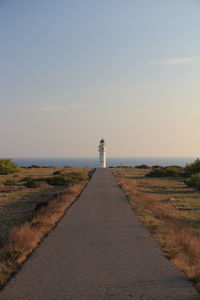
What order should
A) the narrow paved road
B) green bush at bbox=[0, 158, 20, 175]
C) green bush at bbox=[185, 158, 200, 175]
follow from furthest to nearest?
1. green bush at bbox=[0, 158, 20, 175]
2. green bush at bbox=[185, 158, 200, 175]
3. the narrow paved road

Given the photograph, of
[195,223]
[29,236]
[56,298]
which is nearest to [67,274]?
[56,298]

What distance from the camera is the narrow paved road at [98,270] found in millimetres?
5496

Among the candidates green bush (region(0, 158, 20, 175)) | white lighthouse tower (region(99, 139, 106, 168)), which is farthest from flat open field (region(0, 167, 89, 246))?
white lighthouse tower (region(99, 139, 106, 168))

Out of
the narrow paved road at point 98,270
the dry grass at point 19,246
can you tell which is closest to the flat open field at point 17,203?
the dry grass at point 19,246

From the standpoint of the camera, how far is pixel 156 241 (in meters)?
9.41

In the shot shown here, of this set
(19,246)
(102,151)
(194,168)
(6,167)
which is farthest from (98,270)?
(102,151)

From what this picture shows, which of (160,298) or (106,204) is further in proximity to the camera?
(106,204)

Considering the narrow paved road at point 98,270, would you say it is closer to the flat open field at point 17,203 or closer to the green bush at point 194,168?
the flat open field at point 17,203

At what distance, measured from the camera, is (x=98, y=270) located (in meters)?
6.63

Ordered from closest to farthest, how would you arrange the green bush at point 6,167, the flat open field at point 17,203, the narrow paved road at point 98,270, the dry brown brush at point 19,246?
the narrow paved road at point 98,270 < the dry brown brush at point 19,246 < the flat open field at point 17,203 < the green bush at point 6,167

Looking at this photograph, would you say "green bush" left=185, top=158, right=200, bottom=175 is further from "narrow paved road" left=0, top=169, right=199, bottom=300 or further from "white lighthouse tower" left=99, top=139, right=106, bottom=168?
"narrow paved road" left=0, top=169, right=199, bottom=300

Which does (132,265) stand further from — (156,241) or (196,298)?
(156,241)

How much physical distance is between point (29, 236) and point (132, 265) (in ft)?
10.7

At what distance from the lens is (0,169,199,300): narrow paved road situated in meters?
5.50
